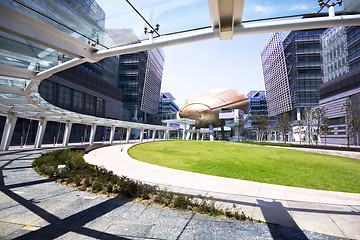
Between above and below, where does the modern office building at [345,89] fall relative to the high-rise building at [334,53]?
below

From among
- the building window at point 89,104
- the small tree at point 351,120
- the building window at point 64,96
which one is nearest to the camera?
the small tree at point 351,120

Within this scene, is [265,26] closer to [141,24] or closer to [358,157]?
[141,24]

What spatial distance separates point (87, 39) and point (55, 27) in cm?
90

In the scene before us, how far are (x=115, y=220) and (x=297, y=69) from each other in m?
83.8

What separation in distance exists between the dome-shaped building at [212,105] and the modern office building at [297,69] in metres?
17.2

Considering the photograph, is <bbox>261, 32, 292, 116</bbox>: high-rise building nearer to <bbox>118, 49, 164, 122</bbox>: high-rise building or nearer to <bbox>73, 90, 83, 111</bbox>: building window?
<bbox>118, 49, 164, 122</bbox>: high-rise building

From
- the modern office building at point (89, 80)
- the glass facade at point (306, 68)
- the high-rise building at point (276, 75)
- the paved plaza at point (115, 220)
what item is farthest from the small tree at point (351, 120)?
the modern office building at point (89, 80)

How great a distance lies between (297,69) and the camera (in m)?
69.2

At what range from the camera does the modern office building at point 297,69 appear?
6806cm

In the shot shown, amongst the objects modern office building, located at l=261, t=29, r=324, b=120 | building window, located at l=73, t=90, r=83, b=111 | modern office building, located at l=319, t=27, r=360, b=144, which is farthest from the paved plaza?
modern office building, located at l=261, t=29, r=324, b=120

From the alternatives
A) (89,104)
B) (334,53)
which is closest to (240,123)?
(334,53)

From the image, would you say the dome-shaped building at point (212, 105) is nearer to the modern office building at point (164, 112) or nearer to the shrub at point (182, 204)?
the modern office building at point (164, 112)

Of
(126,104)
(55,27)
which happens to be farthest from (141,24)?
(126,104)

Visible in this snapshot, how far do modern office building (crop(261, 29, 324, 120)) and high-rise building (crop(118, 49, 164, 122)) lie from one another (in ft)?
182
